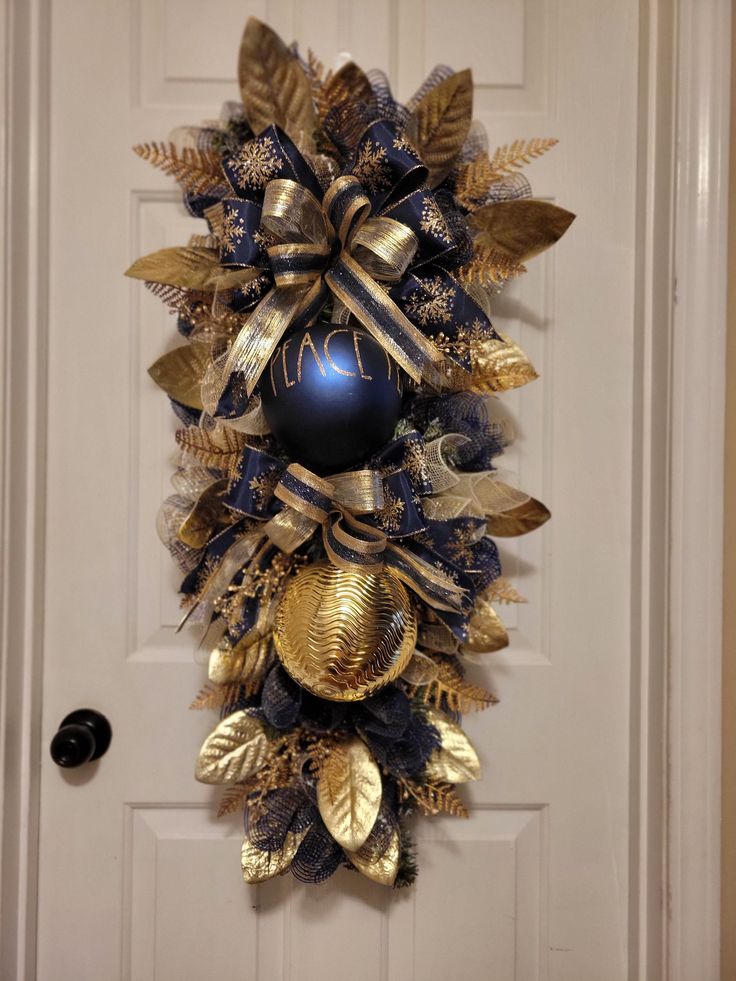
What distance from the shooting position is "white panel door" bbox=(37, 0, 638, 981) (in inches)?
30.9

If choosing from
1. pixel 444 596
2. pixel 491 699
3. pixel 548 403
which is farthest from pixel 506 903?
pixel 548 403

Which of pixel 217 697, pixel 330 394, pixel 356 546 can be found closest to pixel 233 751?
pixel 217 697

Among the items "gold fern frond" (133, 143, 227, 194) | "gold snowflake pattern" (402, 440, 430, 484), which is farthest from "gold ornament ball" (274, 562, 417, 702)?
"gold fern frond" (133, 143, 227, 194)

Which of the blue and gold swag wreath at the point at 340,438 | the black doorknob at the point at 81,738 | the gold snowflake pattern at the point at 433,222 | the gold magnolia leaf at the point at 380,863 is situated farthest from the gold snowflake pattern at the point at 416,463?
the black doorknob at the point at 81,738

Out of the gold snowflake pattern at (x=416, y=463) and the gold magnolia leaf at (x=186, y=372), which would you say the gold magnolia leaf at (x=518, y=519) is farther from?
the gold magnolia leaf at (x=186, y=372)

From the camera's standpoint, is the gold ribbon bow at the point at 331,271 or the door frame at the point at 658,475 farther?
the door frame at the point at 658,475

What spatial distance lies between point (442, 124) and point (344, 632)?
55 centimetres

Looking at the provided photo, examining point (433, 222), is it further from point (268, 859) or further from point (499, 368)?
point (268, 859)

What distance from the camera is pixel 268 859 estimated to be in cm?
69

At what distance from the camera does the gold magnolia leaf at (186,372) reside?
2.31 feet

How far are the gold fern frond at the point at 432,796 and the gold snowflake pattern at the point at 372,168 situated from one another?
2.11ft

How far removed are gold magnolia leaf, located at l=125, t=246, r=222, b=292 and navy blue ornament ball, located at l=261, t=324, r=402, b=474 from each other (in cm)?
15

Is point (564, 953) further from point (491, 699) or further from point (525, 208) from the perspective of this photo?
point (525, 208)

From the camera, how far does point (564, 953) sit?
2.61 feet
